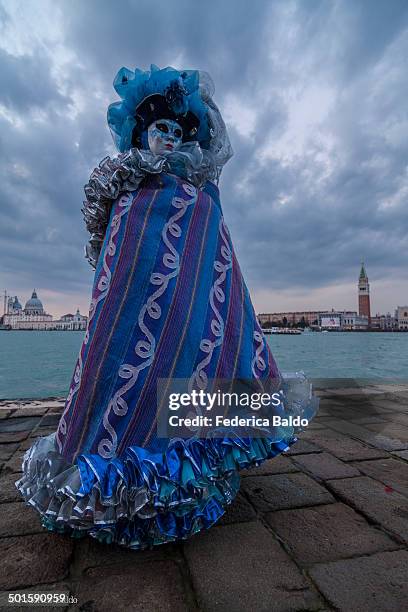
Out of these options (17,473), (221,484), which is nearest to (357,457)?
(221,484)

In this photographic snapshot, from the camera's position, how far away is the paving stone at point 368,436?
7.55ft

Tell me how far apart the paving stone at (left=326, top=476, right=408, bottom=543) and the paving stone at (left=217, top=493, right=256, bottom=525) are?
41cm

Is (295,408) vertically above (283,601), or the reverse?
(295,408)

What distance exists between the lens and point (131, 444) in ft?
3.82

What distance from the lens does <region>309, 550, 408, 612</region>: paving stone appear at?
935 millimetres

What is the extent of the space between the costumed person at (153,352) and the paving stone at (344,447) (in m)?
0.86

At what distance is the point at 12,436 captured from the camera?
2.67m

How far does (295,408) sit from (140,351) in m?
0.64

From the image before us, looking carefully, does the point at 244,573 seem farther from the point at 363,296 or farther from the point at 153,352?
the point at 363,296

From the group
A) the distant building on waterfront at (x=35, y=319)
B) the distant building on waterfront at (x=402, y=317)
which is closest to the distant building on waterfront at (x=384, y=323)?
the distant building on waterfront at (x=402, y=317)

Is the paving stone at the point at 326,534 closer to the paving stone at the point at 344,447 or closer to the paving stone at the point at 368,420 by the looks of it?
the paving stone at the point at 344,447

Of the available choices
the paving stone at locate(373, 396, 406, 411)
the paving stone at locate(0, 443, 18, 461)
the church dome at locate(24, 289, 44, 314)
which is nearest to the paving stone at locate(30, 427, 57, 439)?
the paving stone at locate(0, 443, 18, 461)

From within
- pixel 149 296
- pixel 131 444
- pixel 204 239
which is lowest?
pixel 131 444

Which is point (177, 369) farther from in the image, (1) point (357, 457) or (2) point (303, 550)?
(1) point (357, 457)
